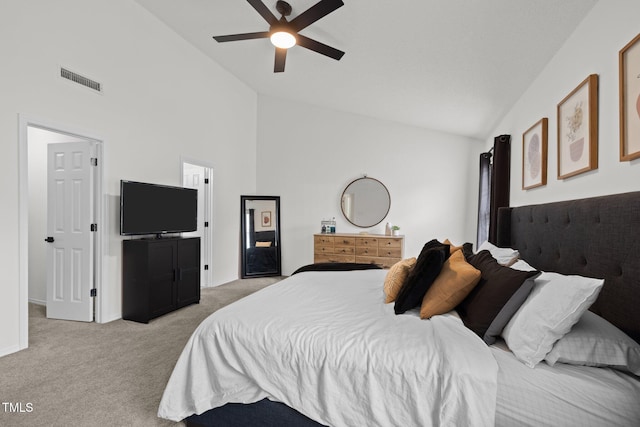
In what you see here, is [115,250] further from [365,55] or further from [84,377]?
[365,55]

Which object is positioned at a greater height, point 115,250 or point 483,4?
point 483,4

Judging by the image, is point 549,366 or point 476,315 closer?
point 549,366

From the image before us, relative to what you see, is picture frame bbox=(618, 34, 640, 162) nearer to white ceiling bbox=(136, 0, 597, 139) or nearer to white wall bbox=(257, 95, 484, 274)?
white ceiling bbox=(136, 0, 597, 139)

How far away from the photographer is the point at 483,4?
2051mm

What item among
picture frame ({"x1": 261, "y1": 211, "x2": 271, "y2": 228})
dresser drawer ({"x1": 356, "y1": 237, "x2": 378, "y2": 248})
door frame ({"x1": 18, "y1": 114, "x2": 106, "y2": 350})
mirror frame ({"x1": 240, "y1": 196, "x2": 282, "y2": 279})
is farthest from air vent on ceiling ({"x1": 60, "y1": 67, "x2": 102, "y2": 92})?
dresser drawer ({"x1": 356, "y1": 237, "x2": 378, "y2": 248})

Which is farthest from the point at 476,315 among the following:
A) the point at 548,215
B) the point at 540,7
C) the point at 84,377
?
the point at 84,377

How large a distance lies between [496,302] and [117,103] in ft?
13.1

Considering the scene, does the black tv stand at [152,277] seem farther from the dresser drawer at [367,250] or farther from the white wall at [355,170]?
the dresser drawer at [367,250]

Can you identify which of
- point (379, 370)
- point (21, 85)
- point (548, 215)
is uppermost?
point (21, 85)

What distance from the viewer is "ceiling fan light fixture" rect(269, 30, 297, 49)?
272 centimetres

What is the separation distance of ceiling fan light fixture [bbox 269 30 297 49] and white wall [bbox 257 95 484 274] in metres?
2.82

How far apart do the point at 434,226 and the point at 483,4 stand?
11.9 feet

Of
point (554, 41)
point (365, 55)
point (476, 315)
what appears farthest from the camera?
point (365, 55)

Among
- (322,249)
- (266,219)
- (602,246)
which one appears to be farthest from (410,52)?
(266,219)
